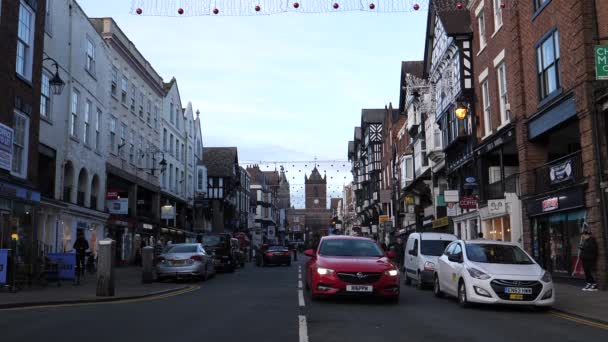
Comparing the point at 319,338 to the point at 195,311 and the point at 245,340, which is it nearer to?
the point at 245,340

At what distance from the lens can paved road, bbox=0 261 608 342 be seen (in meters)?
8.45

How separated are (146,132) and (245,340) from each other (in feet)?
109

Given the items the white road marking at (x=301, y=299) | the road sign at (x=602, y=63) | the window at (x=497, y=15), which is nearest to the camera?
the white road marking at (x=301, y=299)

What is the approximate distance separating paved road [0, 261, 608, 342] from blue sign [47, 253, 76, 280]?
6003mm

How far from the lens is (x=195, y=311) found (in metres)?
11.6

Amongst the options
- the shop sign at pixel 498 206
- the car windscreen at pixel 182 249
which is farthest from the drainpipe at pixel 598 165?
the car windscreen at pixel 182 249

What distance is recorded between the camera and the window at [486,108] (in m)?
26.6

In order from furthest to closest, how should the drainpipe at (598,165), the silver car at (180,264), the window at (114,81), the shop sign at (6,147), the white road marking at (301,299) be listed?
the window at (114,81) → the silver car at (180,264) → the shop sign at (6,147) → the drainpipe at (598,165) → the white road marking at (301,299)

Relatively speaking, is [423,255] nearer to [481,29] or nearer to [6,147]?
[6,147]

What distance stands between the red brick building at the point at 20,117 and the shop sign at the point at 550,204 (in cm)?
1705

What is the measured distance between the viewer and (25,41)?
65.2ft

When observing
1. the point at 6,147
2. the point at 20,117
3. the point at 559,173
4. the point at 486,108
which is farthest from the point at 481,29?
the point at 6,147

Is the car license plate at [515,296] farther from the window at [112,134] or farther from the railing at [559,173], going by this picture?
the window at [112,134]

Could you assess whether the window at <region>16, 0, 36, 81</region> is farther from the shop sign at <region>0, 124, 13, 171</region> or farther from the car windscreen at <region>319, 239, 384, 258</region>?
the car windscreen at <region>319, 239, 384, 258</region>
